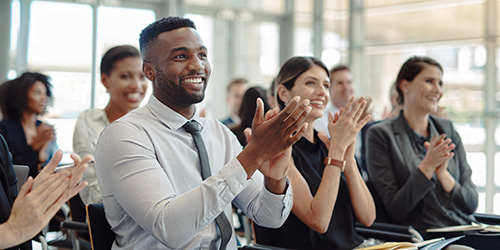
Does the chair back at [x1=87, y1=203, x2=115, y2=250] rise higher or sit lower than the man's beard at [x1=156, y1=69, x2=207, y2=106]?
lower

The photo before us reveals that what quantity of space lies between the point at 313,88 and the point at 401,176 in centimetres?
85

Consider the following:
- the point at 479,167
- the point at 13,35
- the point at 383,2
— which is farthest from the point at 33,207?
the point at 383,2

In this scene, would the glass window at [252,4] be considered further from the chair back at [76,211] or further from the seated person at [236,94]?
the chair back at [76,211]

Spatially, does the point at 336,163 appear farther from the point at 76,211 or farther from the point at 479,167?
the point at 479,167

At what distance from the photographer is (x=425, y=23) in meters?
8.12

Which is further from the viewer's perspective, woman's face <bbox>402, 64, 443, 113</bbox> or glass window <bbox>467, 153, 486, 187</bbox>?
glass window <bbox>467, 153, 486, 187</bbox>

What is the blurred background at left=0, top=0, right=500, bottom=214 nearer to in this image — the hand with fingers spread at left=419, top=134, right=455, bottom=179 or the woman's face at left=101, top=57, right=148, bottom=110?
the woman's face at left=101, top=57, right=148, bottom=110

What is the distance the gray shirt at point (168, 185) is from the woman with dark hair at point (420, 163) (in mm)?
1244

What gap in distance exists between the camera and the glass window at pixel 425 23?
24.9ft

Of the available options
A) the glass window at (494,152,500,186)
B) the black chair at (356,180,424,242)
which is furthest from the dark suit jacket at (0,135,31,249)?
the glass window at (494,152,500,186)

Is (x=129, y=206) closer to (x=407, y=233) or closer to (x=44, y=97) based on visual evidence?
(x=407, y=233)

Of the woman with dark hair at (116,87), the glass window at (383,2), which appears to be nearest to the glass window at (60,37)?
the glass window at (383,2)

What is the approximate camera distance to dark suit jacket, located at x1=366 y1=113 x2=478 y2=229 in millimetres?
2977

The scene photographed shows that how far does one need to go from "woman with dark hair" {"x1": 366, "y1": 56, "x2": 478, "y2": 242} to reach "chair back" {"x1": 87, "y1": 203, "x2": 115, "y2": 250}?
164cm
